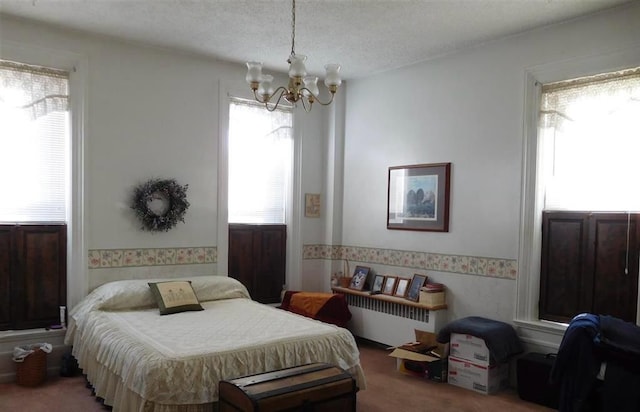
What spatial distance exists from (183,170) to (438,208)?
8.53 feet

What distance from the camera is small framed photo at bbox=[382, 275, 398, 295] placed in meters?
5.25

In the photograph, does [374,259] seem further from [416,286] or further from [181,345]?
[181,345]

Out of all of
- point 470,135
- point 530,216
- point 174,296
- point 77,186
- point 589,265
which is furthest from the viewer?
point 470,135

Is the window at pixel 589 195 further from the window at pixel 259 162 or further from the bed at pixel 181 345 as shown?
the window at pixel 259 162

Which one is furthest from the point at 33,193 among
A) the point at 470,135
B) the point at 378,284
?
the point at 470,135

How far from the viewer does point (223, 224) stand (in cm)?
527

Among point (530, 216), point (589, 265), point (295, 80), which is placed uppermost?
point (295, 80)

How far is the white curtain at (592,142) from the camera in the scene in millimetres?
3799

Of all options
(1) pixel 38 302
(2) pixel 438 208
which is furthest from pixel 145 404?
(2) pixel 438 208

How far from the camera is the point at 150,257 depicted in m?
4.85

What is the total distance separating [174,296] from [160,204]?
1.02 metres

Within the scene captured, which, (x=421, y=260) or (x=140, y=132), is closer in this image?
(x=140, y=132)

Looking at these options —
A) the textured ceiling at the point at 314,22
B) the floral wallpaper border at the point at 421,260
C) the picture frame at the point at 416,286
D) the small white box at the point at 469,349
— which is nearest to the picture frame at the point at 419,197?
the floral wallpaper border at the point at 421,260

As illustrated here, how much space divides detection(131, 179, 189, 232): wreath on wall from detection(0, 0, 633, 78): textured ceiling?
1.37 metres
